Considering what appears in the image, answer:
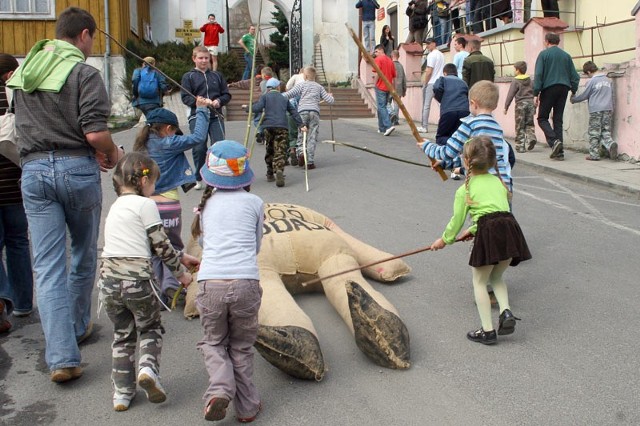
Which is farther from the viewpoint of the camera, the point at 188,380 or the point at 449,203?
the point at 449,203

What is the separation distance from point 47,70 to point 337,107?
59.7ft

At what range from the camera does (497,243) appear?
489cm

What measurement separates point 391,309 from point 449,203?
5.02m

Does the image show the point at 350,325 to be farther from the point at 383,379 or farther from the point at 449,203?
the point at 449,203

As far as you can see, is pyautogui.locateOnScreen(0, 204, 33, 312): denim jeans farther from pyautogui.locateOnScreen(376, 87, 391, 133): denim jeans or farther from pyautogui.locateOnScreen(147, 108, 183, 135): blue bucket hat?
pyautogui.locateOnScreen(376, 87, 391, 133): denim jeans

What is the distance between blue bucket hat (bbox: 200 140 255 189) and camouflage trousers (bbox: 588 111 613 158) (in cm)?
988

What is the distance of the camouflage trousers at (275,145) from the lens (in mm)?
11148

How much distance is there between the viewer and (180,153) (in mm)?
6031

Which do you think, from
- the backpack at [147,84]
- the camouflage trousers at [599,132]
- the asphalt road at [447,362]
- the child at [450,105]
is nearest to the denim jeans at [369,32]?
the backpack at [147,84]

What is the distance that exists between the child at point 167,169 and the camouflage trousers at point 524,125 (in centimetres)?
910

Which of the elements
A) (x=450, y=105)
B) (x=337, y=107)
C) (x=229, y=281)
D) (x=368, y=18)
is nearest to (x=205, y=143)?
(x=450, y=105)

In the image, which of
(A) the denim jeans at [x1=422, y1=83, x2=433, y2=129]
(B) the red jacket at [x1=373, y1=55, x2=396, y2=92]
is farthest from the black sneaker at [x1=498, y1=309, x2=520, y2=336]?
(A) the denim jeans at [x1=422, y1=83, x2=433, y2=129]

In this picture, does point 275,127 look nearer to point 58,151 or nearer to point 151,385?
point 58,151

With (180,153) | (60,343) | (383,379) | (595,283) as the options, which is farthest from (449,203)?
(60,343)
